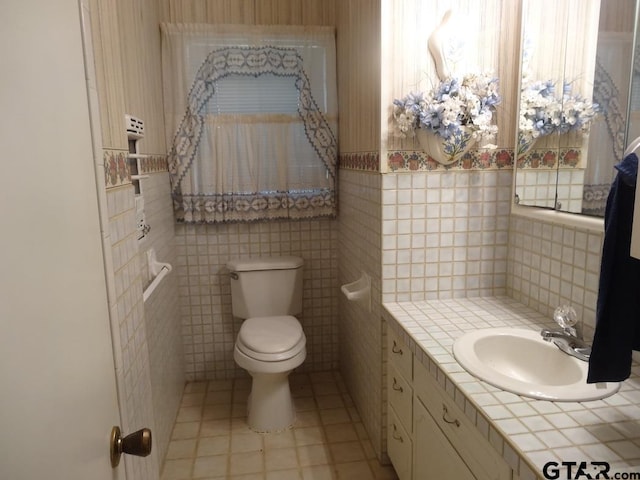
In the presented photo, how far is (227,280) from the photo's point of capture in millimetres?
2988

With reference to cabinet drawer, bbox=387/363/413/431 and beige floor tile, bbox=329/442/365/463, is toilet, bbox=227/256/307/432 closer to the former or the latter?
beige floor tile, bbox=329/442/365/463

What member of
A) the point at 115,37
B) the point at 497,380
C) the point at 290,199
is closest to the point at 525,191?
the point at 497,380

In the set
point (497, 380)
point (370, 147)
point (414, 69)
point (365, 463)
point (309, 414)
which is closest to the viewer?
point (497, 380)

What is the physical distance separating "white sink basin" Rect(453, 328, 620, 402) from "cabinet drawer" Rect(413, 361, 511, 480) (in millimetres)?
135

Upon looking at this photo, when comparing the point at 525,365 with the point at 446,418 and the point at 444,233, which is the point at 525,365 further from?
the point at 444,233

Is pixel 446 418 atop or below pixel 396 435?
atop

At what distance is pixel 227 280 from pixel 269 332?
581 mm

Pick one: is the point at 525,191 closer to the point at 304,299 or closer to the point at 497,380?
the point at 497,380

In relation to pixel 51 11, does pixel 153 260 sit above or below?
below

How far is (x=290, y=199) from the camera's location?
2.89m

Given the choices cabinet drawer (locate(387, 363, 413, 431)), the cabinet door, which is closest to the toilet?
cabinet drawer (locate(387, 363, 413, 431))

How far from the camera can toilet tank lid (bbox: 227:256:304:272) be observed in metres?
2.80

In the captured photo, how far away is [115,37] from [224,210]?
153 centimetres

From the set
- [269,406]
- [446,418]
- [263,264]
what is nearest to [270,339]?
[269,406]
